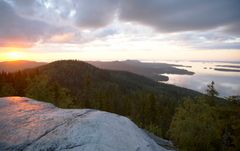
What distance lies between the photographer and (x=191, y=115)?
36.6 metres

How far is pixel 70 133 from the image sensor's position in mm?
5668

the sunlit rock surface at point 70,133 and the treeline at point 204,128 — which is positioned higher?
the sunlit rock surface at point 70,133

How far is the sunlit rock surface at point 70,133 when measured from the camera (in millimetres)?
5340

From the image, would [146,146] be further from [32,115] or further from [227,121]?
[227,121]

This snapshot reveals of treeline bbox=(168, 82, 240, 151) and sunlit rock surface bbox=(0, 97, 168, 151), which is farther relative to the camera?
treeline bbox=(168, 82, 240, 151)

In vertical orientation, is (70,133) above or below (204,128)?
above

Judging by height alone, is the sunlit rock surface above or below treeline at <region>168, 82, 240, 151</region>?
above

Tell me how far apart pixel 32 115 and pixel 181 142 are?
100ft

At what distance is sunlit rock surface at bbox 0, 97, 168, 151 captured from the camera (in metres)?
5.34

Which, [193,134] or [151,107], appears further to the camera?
[151,107]

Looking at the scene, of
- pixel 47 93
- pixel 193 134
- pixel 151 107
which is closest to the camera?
pixel 193 134

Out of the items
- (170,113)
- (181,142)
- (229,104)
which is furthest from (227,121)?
(170,113)

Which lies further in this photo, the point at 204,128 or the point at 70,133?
the point at 204,128

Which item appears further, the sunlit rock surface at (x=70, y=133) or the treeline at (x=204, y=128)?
the treeline at (x=204, y=128)
